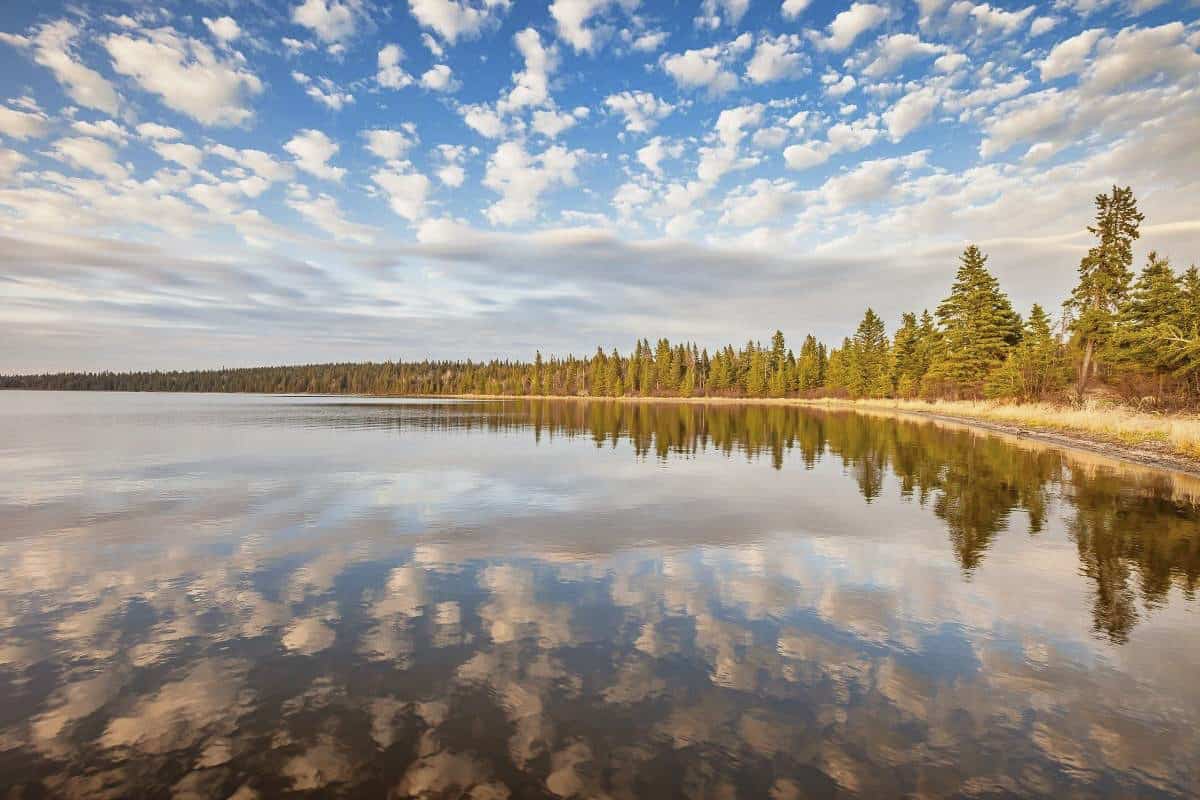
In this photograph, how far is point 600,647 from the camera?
7.85m

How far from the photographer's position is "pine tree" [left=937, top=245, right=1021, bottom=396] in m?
69.6

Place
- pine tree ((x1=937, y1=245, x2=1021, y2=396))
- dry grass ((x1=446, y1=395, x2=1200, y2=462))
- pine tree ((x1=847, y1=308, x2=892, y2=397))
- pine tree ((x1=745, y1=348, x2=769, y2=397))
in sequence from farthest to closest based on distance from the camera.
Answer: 1. pine tree ((x1=745, y1=348, x2=769, y2=397))
2. pine tree ((x1=847, y1=308, x2=892, y2=397))
3. pine tree ((x1=937, y1=245, x2=1021, y2=396))
4. dry grass ((x1=446, y1=395, x2=1200, y2=462))

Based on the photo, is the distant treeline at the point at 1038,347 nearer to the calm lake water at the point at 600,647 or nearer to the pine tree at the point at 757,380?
the pine tree at the point at 757,380

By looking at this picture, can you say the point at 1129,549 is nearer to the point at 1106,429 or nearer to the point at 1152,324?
the point at 1106,429

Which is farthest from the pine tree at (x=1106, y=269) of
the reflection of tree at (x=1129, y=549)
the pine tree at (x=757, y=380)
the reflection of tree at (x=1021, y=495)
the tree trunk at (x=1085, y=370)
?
the pine tree at (x=757, y=380)

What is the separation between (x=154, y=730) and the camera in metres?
5.88

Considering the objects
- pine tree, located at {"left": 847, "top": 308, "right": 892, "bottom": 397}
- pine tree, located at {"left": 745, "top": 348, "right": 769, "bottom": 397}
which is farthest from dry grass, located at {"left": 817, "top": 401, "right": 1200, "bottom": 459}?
pine tree, located at {"left": 745, "top": 348, "right": 769, "bottom": 397}

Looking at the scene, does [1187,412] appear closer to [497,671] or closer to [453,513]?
[453,513]

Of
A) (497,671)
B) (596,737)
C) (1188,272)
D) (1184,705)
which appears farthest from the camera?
(1188,272)

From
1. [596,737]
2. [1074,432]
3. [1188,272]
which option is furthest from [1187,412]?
[596,737]

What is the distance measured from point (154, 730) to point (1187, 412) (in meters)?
47.4

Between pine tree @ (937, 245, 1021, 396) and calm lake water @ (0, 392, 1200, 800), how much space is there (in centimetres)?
5910

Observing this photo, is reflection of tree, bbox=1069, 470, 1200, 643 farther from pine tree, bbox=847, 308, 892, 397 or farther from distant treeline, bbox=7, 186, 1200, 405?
pine tree, bbox=847, 308, 892, 397

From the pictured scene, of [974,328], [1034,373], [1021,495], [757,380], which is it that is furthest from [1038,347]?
[757,380]
